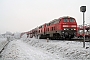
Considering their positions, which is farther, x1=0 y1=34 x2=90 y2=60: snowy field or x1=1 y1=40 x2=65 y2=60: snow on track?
x1=1 y1=40 x2=65 y2=60: snow on track

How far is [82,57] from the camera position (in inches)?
392

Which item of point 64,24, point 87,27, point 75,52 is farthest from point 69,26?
point 87,27

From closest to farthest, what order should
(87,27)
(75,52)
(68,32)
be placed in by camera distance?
(75,52) < (68,32) < (87,27)

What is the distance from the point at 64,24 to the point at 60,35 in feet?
5.93

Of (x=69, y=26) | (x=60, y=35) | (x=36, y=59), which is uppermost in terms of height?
(x=69, y=26)

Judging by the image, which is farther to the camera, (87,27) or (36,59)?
(87,27)

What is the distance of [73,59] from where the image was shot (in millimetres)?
10523

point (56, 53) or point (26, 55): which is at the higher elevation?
point (56, 53)

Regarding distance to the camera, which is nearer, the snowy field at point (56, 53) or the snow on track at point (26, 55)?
the snowy field at point (56, 53)

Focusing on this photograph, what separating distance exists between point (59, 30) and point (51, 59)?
11408mm

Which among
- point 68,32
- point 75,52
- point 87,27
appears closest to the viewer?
point 75,52

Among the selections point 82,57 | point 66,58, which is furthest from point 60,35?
point 82,57

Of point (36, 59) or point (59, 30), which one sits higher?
point (59, 30)

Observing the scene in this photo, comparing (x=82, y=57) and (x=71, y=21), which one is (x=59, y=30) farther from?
(x=82, y=57)
